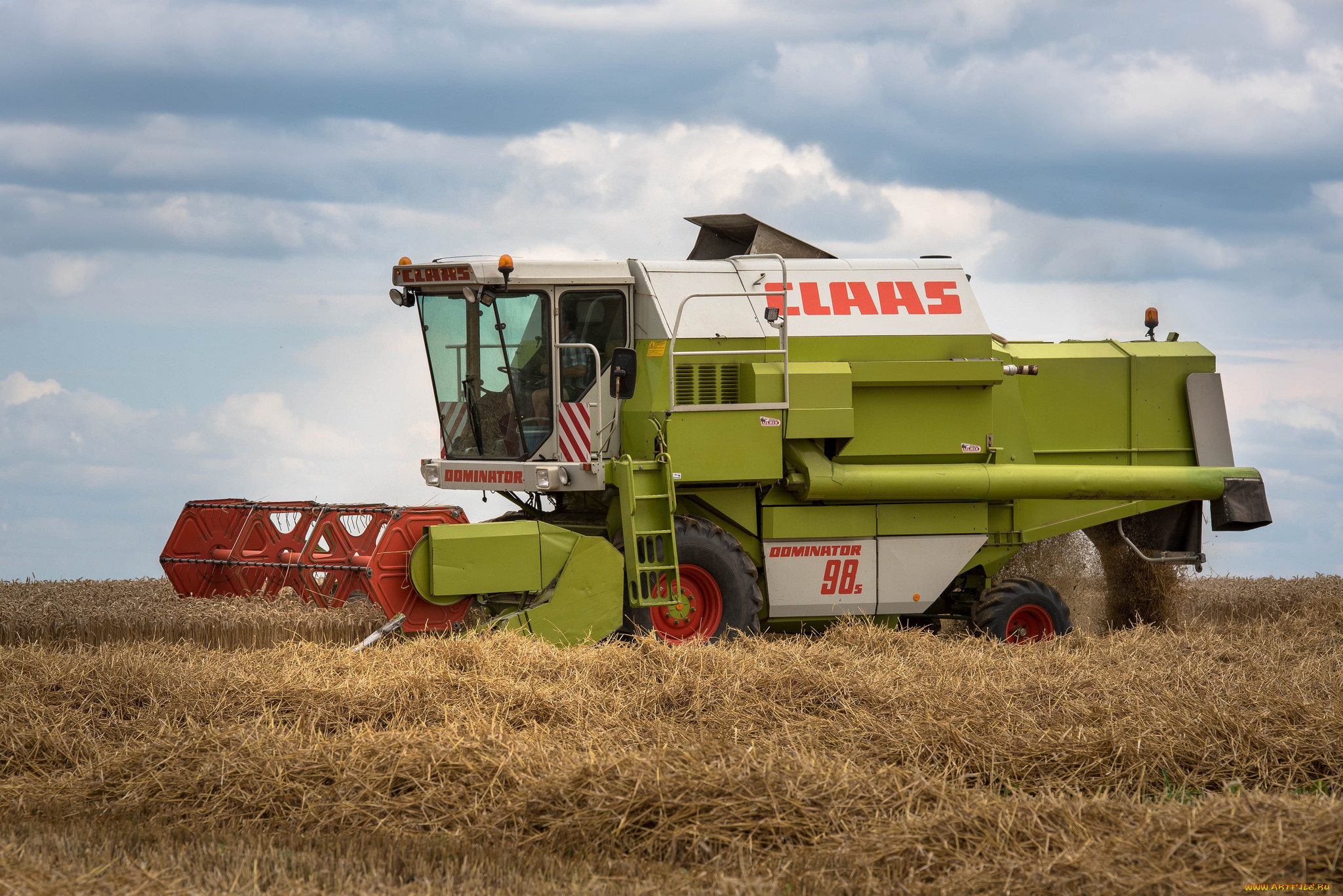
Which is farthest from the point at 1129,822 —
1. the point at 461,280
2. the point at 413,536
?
the point at 461,280

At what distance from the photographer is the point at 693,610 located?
30.1 ft

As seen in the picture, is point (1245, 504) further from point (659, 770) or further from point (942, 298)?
point (659, 770)

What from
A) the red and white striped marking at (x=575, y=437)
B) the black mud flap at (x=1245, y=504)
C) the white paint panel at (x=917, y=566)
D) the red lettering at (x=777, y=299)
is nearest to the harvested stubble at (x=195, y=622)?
the red and white striped marking at (x=575, y=437)

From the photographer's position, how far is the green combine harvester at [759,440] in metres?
9.16

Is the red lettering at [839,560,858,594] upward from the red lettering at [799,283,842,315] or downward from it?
downward

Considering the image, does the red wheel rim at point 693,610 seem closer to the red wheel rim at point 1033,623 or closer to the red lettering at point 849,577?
the red lettering at point 849,577

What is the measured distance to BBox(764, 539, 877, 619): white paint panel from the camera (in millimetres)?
9656

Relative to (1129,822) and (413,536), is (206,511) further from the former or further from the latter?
(1129,822)

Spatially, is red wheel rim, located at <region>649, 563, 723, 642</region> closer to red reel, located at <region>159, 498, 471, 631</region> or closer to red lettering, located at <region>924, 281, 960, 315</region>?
red reel, located at <region>159, 498, 471, 631</region>

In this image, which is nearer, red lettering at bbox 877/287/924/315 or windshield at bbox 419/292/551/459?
windshield at bbox 419/292/551/459

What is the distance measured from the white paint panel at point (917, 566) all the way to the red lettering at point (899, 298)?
1.78 meters

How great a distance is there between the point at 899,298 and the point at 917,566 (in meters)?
2.13

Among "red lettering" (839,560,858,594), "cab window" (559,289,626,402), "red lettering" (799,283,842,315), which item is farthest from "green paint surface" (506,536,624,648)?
"red lettering" (799,283,842,315)

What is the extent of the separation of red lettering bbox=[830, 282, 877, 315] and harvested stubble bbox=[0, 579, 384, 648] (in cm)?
419
